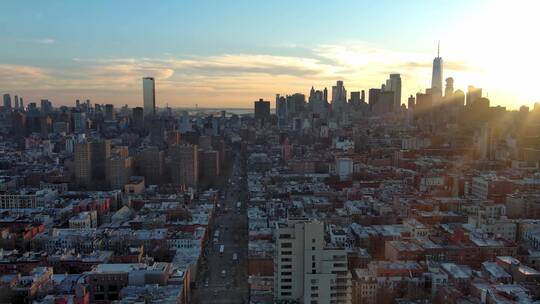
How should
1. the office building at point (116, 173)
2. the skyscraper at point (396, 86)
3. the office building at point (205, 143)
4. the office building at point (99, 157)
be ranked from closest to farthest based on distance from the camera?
1. the office building at point (116, 173)
2. the office building at point (99, 157)
3. the office building at point (205, 143)
4. the skyscraper at point (396, 86)

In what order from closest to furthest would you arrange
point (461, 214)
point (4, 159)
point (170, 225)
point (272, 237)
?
point (272, 237) < point (170, 225) < point (461, 214) < point (4, 159)

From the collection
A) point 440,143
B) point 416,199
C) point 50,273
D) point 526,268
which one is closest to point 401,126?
point 440,143

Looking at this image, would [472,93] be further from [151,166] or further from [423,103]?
[151,166]

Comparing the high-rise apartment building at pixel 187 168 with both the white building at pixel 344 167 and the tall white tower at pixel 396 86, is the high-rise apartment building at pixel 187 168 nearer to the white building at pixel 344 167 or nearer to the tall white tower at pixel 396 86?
the white building at pixel 344 167

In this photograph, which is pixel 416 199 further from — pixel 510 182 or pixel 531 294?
pixel 531 294

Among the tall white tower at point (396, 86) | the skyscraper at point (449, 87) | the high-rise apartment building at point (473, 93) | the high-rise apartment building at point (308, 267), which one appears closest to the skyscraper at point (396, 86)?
the tall white tower at point (396, 86)

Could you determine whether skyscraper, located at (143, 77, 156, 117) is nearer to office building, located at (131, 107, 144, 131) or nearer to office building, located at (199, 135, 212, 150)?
office building, located at (131, 107, 144, 131)
